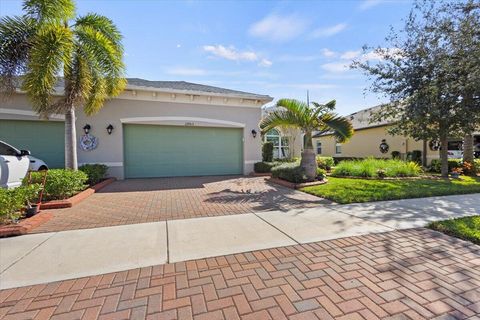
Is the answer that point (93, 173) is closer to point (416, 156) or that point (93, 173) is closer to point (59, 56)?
point (59, 56)

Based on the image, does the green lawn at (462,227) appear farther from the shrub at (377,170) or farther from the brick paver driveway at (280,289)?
the shrub at (377,170)

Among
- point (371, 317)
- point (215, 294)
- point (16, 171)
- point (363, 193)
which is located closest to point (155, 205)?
point (16, 171)

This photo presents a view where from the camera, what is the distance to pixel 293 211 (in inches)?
217

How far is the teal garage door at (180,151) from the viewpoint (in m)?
11.7

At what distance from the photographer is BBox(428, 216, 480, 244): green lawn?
12.6 ft

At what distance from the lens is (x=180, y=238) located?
396 centimetres

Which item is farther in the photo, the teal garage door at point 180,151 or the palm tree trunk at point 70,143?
the teal garage door at point 180,151

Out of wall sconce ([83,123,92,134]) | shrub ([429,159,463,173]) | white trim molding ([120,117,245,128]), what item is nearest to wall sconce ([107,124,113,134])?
white trim molding ([120,117,245,128])

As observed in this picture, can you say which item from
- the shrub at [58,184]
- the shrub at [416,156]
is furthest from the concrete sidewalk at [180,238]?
the shrub at [416,156]

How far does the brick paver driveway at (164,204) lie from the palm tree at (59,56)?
2541mm

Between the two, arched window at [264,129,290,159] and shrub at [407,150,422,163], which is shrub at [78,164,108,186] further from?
shrub at [407,150,422,163]

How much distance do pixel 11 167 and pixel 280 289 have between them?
7309mm

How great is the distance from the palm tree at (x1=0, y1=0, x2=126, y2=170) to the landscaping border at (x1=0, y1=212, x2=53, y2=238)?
11.9 feet

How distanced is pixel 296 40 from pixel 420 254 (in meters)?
9.82
